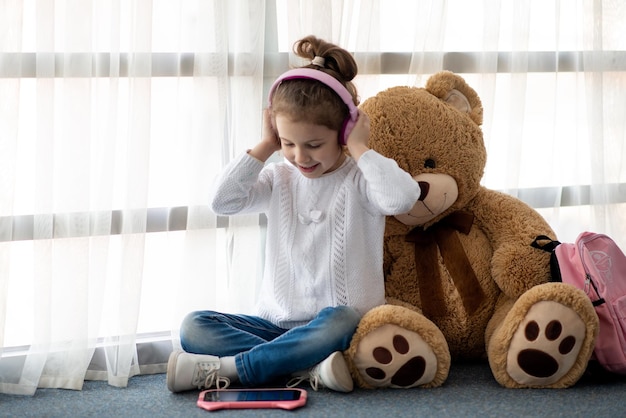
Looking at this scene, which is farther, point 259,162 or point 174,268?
point 174,268

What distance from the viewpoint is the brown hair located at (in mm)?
1716

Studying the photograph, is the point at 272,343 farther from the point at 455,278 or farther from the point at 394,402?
the point at 455,278

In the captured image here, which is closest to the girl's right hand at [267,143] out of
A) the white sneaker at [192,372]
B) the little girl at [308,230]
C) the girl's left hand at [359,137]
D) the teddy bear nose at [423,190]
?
the little girl at [308,230]

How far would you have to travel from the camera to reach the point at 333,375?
67.9 inches

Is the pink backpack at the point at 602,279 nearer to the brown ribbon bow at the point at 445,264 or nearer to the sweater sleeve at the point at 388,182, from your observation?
the brown ribbon bow at the point at 445,264

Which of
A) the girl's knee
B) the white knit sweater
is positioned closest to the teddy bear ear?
the white knit sweater

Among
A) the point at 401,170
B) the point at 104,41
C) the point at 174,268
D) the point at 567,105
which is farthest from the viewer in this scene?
the point at 567,105

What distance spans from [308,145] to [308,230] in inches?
8.6

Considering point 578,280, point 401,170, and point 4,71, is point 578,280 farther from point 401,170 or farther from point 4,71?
point 4,71

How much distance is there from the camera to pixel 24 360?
190cm

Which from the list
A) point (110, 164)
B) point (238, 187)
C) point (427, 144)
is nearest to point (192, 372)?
point (238, 187)

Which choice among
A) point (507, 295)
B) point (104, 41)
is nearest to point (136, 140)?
point (104, 41)

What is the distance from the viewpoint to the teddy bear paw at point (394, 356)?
1728mm

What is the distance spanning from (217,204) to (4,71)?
1.81 ft
